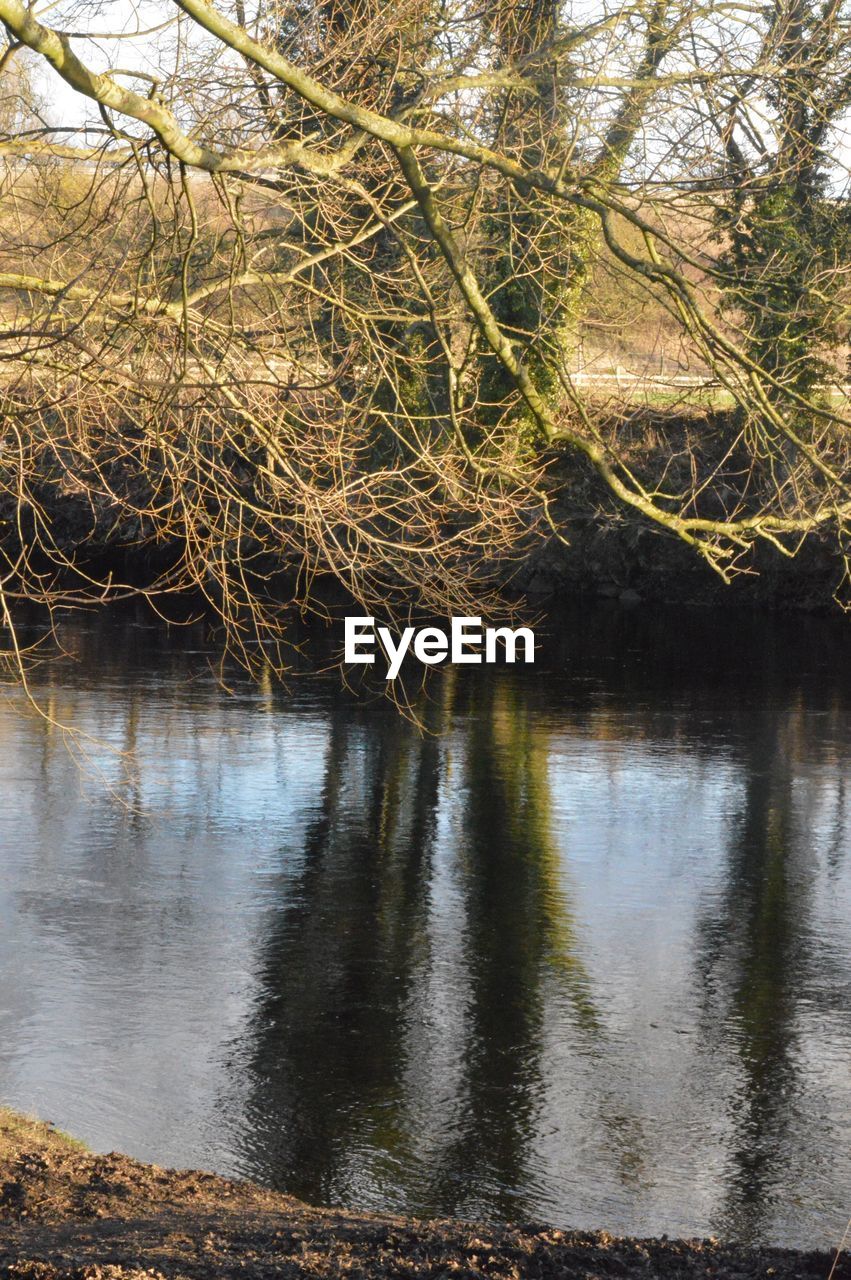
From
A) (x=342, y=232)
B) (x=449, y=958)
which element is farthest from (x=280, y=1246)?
(x=342, y=232)

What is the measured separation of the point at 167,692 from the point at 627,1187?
51.3 feet

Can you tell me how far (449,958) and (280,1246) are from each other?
577cm

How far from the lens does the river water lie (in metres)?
7.70

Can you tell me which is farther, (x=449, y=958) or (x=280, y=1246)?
(x=449, y=958)

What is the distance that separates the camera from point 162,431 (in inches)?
297

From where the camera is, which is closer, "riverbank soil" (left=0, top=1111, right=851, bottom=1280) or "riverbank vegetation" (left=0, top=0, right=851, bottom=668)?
"riverbank soil" (left=0, top=1111, right=851, bottom=1280)

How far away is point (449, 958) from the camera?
35.1 ft

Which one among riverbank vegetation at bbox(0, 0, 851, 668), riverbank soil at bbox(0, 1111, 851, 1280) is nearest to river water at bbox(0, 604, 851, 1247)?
riverbank soil at bbox(0, 1111, 851, 1280)

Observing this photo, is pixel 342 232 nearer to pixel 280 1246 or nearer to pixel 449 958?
pixel 449 958

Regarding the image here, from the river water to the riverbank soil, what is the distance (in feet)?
4.66

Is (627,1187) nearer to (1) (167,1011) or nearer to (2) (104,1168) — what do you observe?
(2) (104,1168)

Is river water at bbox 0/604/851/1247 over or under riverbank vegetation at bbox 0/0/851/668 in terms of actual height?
under

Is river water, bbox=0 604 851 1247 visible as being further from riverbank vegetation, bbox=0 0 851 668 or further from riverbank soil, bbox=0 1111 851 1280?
riverbank vegetation, bbox=0 0 851 668

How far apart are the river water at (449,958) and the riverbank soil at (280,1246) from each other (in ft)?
4.66
